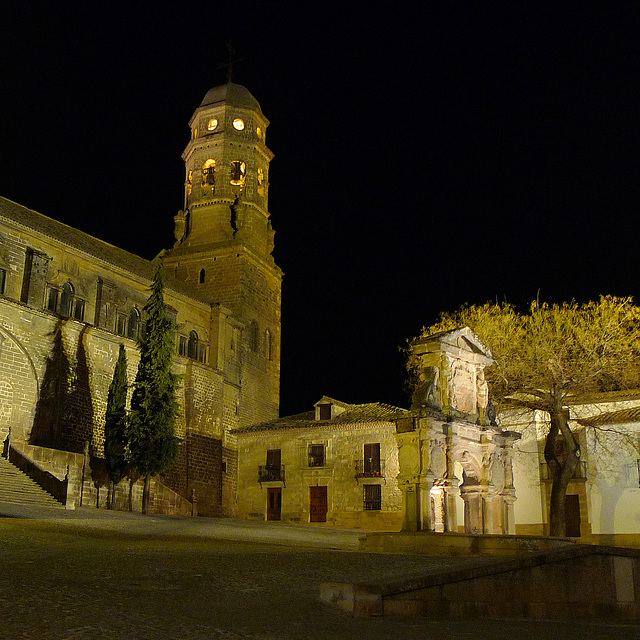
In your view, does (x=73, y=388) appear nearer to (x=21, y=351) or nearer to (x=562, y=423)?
(x=21, y=351)

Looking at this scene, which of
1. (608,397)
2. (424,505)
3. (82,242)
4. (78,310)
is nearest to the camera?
(424,505)

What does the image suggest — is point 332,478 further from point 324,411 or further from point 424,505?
point 424,505

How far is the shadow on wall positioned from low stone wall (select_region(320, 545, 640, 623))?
22540 mm

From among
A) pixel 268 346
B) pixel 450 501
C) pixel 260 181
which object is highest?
pixel 260 181

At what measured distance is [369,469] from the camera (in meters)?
32.6

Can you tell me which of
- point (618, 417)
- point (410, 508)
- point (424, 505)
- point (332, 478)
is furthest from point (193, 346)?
point (424, 505)

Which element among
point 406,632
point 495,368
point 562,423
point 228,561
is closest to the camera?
point 406,632

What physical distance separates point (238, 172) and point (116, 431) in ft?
72.4

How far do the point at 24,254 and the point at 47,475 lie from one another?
1174cm

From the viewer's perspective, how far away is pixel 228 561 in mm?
11719

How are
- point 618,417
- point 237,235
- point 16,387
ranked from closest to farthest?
point 16,387, point 618,417, point 237,235

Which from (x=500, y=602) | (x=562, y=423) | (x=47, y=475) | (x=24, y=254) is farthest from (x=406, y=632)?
(x=24, y=254)

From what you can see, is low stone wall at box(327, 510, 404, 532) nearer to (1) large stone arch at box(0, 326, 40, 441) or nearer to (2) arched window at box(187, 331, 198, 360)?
(2) arched window at box(187, 331, 198, 360)

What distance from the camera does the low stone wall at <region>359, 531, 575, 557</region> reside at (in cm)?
1630
